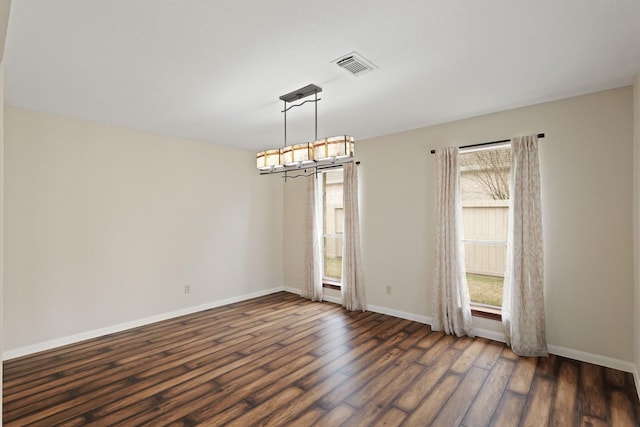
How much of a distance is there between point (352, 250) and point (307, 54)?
3.17 meters

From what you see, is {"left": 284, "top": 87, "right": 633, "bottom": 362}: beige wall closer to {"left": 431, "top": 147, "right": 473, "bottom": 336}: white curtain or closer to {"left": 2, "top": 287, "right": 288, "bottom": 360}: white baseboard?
{"left": 431, "top": 147, "right": 473, "bottom": 336}: white curtain

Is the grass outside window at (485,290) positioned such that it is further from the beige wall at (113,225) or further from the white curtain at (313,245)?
the beige wall at (113,225)

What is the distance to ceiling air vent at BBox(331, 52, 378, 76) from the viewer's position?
2.46m

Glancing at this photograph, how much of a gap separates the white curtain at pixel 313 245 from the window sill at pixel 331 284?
0.14 meters

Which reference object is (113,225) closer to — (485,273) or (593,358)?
(485,273)

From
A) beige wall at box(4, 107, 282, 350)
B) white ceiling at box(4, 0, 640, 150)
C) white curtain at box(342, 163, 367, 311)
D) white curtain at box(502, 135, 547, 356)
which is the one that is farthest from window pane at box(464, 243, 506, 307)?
beige wall at box(4, 107, 282, 350)

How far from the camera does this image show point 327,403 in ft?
8.35

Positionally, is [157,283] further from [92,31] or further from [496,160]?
[496,160]

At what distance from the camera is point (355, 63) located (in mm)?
2551

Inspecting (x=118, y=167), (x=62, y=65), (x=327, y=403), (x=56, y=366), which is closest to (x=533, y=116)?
(x=327, y=403)

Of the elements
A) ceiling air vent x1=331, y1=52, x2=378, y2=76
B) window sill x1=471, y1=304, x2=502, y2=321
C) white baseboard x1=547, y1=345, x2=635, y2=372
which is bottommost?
white baseboard x1=547, y1=345, x2=635, y2=372

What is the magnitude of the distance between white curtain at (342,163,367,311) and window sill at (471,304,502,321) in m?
1.55

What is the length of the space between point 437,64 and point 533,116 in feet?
5.52

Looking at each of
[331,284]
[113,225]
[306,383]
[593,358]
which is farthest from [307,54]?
[331,284]
